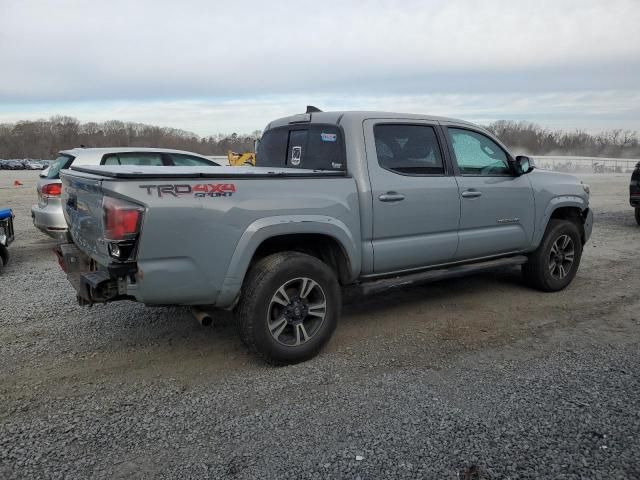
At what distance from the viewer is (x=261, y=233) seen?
3812 mm

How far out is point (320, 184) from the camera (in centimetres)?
414

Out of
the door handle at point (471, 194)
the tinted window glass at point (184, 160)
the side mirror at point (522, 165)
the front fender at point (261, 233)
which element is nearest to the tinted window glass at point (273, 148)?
the front fender at point (261, 233)

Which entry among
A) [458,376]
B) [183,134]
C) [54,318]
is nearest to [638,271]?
[458,376]

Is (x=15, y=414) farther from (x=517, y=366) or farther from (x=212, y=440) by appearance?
(x=517, y=366)

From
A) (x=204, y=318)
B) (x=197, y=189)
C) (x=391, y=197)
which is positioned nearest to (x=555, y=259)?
(x=391, y=197)

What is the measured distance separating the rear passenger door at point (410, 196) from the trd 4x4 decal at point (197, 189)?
1347mm

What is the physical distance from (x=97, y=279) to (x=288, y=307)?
139cm

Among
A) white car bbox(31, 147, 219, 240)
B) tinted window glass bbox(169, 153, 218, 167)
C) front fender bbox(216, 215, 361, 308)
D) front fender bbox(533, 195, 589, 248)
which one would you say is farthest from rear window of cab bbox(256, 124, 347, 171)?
tinted window glass bbox(169, 153, 218, 167)

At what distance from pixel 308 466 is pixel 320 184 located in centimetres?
212

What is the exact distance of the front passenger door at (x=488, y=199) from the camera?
514 centimetres

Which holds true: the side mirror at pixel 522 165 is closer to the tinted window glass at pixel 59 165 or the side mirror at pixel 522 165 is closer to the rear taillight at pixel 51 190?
the rear taillight at pixel 51 190

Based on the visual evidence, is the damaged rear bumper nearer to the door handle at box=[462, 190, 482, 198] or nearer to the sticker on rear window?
the sticker on rear window

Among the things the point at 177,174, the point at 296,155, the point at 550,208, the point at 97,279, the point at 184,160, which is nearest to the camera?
the point at 177,174

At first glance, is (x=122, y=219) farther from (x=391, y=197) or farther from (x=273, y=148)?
(x=273, y=148)
